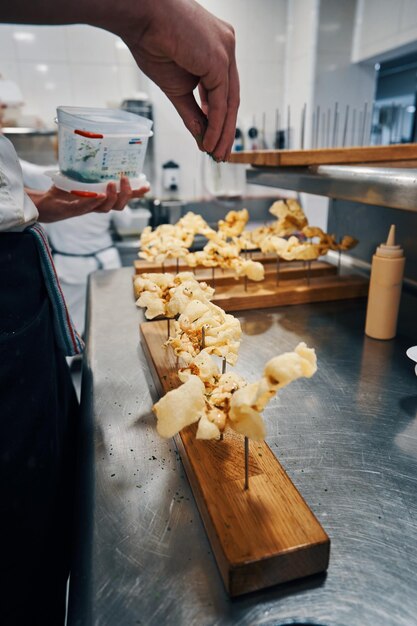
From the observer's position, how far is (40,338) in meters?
0.88

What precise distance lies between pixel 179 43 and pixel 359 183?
50 cm

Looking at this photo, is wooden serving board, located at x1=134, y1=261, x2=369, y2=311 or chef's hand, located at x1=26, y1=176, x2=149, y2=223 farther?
wooden serving board, located at x1=134, y1=261, x2=369, y2=311

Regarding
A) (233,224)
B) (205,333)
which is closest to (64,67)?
(233,224)

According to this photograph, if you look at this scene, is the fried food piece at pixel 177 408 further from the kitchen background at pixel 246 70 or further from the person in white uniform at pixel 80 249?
the kitchen background at pixel 246 70

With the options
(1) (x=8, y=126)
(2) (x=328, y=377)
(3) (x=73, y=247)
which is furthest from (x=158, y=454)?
(1) (x=8, y=126)

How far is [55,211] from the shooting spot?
1.24m

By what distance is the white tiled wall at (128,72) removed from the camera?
4.01m

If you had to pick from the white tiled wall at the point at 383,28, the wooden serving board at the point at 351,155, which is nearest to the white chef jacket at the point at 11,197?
the wooden serving board at the point at 351,155

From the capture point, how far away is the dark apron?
780 millimetres

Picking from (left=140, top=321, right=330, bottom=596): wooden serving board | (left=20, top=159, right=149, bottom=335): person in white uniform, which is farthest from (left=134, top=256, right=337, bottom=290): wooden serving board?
(left=20, top=159, right=149, bottom=335): person in white uniform

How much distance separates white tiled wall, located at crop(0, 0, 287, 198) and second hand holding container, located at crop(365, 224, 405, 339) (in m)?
3.68

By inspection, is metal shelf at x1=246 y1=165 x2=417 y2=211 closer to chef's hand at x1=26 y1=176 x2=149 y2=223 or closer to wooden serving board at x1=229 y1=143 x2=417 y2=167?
wooden serving board at x1=229 y1=143 x2=417 y2=167

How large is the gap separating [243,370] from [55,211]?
0.70 m

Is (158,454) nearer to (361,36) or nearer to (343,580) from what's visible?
(343,580)
